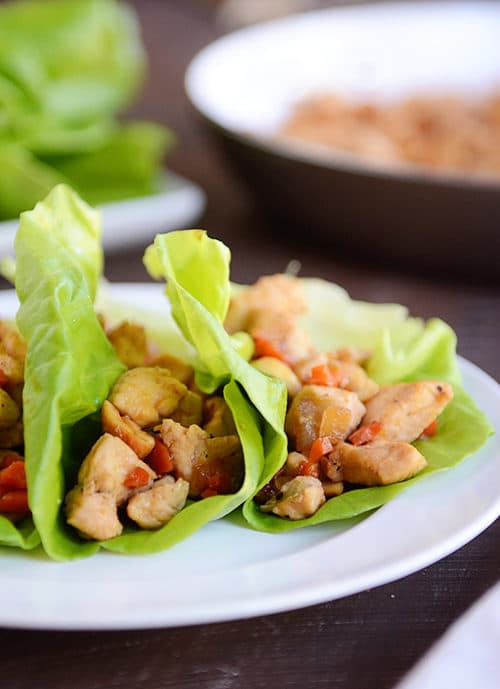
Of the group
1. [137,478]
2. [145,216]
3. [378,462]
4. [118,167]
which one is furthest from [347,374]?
[118,167]

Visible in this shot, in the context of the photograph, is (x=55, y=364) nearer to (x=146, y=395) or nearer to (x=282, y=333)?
(x=146, y=395)

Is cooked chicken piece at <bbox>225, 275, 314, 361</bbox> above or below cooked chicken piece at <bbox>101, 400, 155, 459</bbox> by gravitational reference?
below

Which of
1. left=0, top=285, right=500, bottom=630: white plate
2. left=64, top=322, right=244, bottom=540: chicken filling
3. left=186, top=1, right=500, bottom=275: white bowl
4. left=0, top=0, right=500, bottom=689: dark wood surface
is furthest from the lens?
left=186, top=1, right=500, bottom=275: white bowl

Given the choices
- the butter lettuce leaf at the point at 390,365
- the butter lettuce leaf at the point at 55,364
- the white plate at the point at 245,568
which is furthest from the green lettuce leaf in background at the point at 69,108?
the white plate at the point at 245,568

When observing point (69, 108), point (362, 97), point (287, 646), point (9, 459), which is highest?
point (9, 459)

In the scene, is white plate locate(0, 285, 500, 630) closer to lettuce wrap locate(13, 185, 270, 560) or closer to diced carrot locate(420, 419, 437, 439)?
lettuce wrap locate(13, 185, 270, 560)

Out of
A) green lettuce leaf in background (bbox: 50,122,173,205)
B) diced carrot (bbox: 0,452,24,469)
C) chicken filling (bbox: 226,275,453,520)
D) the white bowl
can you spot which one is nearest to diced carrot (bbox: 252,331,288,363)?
chicken filling (bbox: 226,275,453,520)
